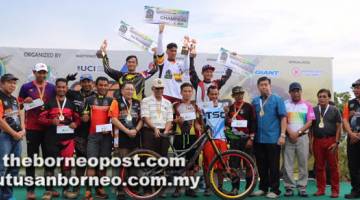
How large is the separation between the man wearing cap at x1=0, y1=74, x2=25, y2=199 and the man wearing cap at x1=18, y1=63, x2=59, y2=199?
44 centimetres

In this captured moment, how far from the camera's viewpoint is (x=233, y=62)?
7.76 metres

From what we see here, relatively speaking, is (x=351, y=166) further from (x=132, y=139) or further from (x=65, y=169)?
(x=65, y=169)

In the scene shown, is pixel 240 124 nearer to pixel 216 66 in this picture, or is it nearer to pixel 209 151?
pixel 209 151

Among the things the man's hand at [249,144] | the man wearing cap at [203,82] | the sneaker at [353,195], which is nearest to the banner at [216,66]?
the man wearing cap at [203,82]

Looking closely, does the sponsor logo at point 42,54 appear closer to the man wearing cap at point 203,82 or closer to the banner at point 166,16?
the banner at point 166,16

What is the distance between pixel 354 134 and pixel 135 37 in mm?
3859

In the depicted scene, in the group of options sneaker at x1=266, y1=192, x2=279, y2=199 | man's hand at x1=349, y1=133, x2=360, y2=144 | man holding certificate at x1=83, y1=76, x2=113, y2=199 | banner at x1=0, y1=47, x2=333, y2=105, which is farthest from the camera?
banner at x1=0, y1=47, x2=333, y2=105

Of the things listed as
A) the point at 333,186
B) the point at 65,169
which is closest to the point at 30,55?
the point at 65,169

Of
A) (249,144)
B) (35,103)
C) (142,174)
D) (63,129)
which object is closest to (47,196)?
(63,129)

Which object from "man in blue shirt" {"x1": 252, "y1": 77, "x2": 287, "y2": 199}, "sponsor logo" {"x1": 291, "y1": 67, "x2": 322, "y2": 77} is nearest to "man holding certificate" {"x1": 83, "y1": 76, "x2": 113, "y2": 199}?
"man in blue shirt" {"x1": 252, "y1": 77, "x2": 287, "y2": 199}

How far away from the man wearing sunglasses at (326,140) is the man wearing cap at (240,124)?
1.10 meters

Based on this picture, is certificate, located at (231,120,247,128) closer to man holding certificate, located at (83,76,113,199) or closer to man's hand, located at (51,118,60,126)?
man holding certificate, located at (83,76,113,199)

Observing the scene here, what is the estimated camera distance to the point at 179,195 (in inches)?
262

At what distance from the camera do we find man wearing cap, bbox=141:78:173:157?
620 cm
